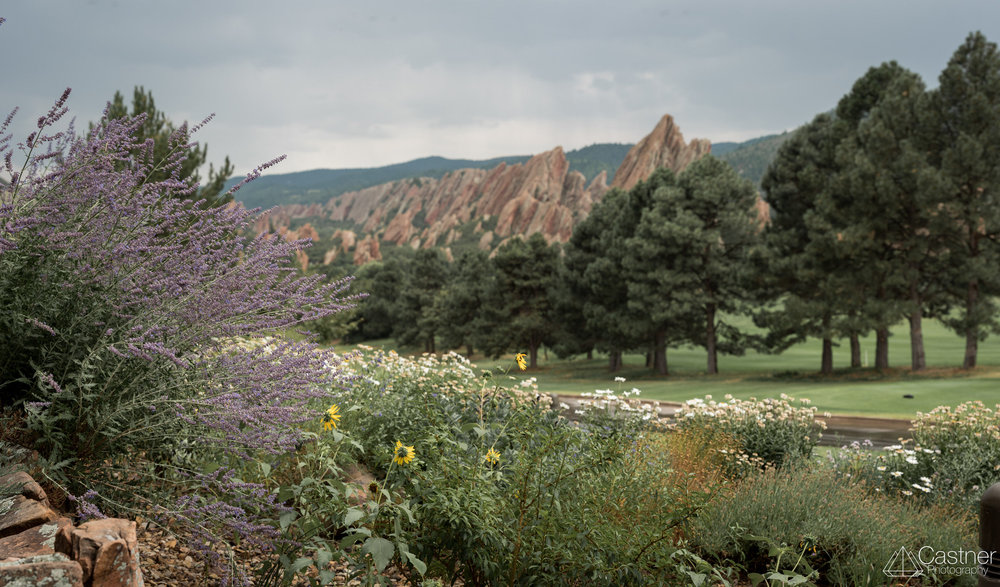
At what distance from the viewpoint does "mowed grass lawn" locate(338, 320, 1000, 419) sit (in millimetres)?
18859

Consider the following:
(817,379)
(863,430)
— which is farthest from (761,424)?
(817,379)

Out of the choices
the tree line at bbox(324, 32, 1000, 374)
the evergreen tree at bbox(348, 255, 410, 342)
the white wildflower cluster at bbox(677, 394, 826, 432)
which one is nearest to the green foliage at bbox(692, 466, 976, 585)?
the white wildflower cluster at bbox(677, 394, 826, 432)

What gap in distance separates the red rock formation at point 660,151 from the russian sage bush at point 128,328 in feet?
453

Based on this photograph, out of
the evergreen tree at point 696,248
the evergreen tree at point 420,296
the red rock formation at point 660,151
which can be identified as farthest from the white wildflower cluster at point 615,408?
the red rock formation at point 660,151

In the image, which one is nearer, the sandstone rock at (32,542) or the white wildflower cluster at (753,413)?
the sandstone rock at (32,542)

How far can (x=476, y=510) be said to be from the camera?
3.32 meters

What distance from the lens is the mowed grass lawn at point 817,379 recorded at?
18.9 meters

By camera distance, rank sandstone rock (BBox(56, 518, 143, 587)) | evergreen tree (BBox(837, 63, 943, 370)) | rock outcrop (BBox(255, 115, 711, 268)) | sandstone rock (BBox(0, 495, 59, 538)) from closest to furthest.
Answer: sandstone rock (BBox(56, 518, 143, 587))
sandstone rock (BBox(0, 495, 59, 538))
evergreen tree (BBox(837, 63, 943, 370))
rock outcrop (BBox(255, 115, 711, 268))

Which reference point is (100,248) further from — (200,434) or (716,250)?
(716,250)

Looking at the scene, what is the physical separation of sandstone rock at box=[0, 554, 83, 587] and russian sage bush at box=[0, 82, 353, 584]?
67cm

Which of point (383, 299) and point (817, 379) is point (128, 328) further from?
point (383, 299)

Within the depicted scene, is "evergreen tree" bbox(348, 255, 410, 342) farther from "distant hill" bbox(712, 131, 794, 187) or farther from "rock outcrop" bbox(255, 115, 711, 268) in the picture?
"distant hill" bbox(712, 131, 794, 187)

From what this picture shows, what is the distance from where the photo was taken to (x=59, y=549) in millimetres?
2555

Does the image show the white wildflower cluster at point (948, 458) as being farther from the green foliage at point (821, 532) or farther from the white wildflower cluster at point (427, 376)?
the white wildflower cluster at point (427, 376)
